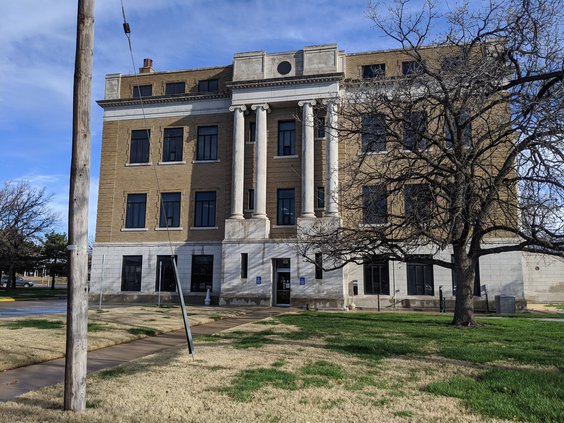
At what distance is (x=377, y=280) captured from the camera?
29.8 metres

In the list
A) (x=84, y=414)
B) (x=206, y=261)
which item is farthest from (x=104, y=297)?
(x=84, y=414)

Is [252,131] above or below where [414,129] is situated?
above

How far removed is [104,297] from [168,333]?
2105 cm

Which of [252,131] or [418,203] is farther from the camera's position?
[252,131]

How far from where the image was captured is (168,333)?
46.7 feet

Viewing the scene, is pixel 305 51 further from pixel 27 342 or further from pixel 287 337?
pixel 27 342

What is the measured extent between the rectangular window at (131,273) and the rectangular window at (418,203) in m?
21.9

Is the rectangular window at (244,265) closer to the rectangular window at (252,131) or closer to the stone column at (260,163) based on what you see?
the stone column at (260,163)

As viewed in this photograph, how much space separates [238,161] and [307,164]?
15.1ft

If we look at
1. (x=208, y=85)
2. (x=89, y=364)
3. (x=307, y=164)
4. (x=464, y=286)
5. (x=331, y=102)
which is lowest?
(x=89, y=364)

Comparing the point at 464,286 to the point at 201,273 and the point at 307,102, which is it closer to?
the point at 307,102

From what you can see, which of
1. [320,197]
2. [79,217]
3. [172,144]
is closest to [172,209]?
[172,144]

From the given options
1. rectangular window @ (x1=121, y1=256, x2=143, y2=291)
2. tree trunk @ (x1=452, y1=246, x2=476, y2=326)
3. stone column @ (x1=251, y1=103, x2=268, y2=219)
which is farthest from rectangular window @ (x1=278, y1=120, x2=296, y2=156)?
tree trunk @ (x1=452, y1=246, x2=476, y2=326)

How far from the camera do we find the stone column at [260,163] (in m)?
30.4
